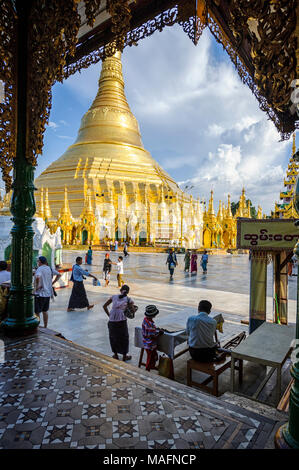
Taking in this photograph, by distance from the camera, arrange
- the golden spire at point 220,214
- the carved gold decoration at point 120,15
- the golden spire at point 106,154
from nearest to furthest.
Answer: the carved gold decoration at point 120,15 → the golden spire at point 220,214 → the golden spire at point 106,154

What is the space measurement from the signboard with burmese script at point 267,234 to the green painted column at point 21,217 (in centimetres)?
370

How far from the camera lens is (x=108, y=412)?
2.30 m

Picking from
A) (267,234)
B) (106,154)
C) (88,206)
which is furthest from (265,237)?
(106,154)

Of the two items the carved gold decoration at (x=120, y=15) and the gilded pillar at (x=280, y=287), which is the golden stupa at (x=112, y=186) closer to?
the carved gold decoration at (x=120, y=15)

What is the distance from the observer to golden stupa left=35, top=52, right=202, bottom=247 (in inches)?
1245

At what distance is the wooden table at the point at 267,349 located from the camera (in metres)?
3.16

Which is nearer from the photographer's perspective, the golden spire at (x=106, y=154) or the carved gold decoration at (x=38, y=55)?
the carved gold decoration at (x=38, y=55)

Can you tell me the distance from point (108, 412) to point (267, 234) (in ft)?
13.4

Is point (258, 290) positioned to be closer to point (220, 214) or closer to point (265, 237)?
point (265, 237)

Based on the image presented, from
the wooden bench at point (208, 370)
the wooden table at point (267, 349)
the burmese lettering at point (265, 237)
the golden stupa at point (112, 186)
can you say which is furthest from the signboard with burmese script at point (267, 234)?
the golden stupa at point (112, 186)

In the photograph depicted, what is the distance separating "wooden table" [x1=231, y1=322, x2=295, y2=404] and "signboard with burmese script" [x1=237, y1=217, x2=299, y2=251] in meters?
1.49

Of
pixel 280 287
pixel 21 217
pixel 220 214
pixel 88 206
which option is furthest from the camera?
pixel 220 214

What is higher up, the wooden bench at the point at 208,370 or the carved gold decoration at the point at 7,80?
the carved gold decoration at the point at 7,80

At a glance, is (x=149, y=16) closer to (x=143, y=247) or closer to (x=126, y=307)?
(x=126, y=307)
